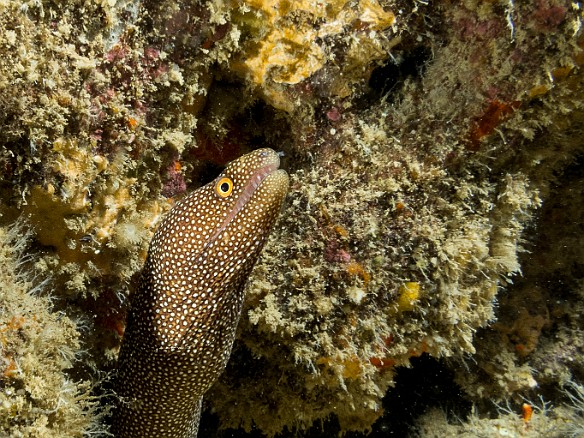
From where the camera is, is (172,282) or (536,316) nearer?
(172,282)

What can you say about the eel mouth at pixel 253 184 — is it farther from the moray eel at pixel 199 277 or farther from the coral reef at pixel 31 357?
the coral reef at pixel 31 357

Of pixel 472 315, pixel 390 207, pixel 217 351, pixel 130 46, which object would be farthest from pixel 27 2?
Answer: pixel 472 315

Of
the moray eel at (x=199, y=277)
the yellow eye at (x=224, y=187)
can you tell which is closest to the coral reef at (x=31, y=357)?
the moray eel at (x=199, y=277)

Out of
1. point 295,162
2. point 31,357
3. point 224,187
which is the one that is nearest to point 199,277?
point 224,187

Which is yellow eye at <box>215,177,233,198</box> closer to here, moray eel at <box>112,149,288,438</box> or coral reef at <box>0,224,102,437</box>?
moray eel at <box>112,149,288,438</box>

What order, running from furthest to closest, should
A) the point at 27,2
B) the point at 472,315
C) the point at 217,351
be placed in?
the point at 472,315 < the point at 217,351 < the point at 27,2

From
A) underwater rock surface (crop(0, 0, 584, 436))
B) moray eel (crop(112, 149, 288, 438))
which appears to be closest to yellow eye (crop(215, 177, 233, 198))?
moray eel (crop(112, 149, 288, 438))

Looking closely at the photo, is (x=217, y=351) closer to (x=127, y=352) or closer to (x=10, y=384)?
(x=127, y=352)

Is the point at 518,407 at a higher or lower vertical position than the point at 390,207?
lower
